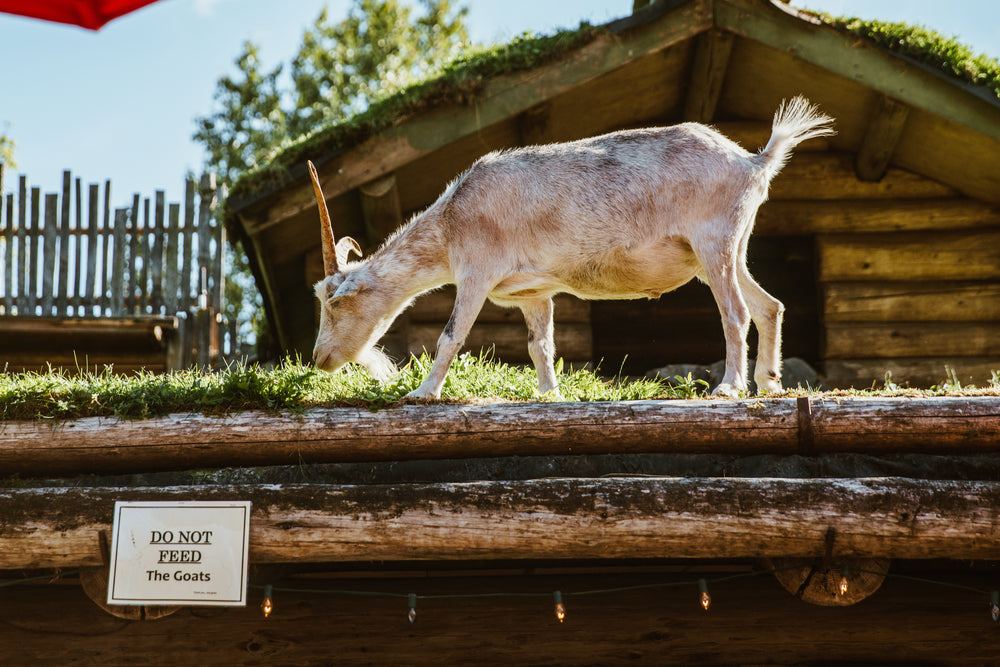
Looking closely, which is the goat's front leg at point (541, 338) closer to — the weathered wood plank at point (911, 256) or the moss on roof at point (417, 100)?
the moss on roof at point (417, 100)

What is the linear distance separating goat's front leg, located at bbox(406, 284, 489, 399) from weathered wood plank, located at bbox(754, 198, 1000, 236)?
4.53 metres

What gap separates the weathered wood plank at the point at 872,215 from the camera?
842 centimetres

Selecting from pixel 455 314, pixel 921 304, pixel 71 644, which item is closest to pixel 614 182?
pixel 455 314

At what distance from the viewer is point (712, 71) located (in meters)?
7.64

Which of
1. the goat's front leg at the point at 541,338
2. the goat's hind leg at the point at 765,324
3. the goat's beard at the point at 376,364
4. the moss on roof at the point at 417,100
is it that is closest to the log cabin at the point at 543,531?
the goat's hind leg at the point at 765,324

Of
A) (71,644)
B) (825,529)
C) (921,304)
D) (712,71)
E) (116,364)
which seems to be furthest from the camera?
(116,364)

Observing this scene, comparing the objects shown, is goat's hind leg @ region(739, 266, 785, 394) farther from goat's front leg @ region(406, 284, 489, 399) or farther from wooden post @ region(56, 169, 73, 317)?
wooden post @ region(56, 169, 73, 317)

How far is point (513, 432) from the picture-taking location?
4.38 m

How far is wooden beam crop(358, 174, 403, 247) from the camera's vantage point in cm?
728

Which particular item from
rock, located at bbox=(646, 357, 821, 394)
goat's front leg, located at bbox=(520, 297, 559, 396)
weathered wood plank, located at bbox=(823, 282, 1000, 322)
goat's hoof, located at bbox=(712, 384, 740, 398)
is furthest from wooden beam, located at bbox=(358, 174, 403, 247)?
weathered wood plank, located at bbox=(823, 282, 1000, 322)

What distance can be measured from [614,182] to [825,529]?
7.35ft

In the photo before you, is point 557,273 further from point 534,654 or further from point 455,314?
point 534,654

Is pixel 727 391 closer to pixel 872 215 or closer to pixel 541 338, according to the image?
pixel 541 338

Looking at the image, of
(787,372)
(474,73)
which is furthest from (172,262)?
(787,372)
